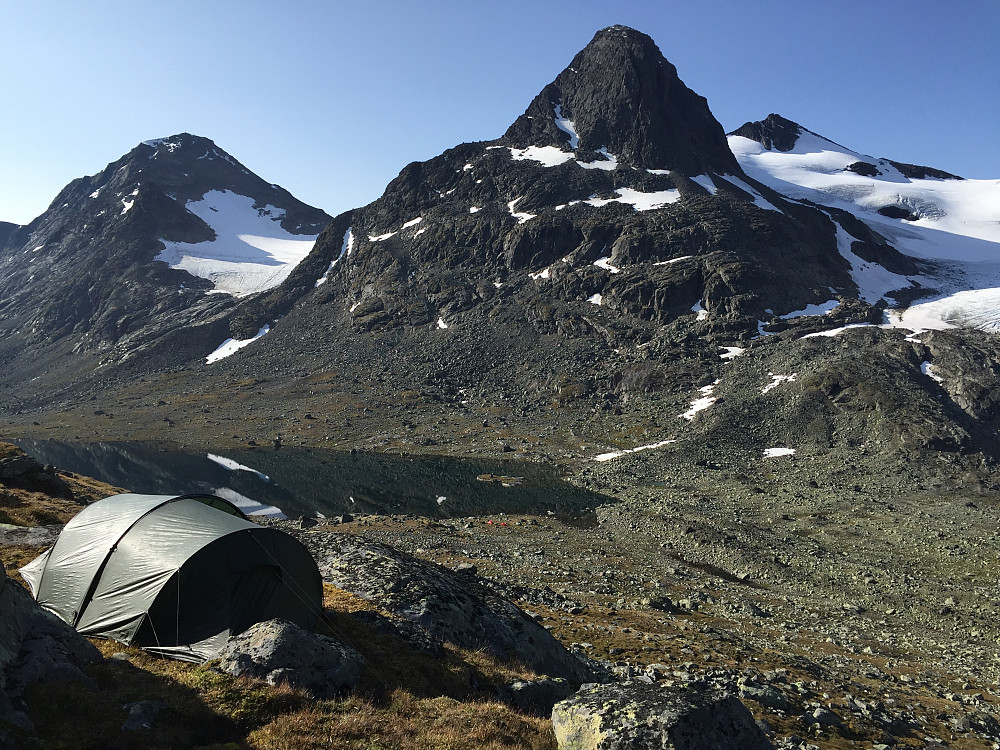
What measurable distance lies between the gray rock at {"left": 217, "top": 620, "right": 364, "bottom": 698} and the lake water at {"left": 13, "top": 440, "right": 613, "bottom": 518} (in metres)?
43.4

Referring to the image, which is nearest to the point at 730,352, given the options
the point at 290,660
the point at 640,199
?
the point at 640,199

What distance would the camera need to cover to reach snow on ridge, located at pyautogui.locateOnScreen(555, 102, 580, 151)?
558 ft

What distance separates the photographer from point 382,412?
104 meters

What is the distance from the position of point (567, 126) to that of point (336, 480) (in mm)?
148278

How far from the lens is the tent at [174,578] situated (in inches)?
507

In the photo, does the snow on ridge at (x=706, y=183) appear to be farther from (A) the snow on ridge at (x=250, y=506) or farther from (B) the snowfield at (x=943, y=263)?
(A) the snow on ridge at (x=250, y=506)

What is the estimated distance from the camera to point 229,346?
490ft

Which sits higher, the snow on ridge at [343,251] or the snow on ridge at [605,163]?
the snow on ridge at [605,163]

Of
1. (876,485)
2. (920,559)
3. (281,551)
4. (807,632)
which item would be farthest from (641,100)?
(281,551)

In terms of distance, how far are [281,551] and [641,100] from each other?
7026 inches

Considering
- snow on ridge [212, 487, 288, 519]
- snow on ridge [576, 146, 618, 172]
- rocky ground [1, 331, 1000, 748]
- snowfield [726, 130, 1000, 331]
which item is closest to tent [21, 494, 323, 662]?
rocky ground [1, 331, 1000, 748]

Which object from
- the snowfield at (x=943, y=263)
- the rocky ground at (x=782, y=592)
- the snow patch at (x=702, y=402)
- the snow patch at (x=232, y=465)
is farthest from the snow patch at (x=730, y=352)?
the snow patch at (x=232, y=465)

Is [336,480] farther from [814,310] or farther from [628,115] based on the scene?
[628,115]

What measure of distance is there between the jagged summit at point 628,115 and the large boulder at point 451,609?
159 metres
